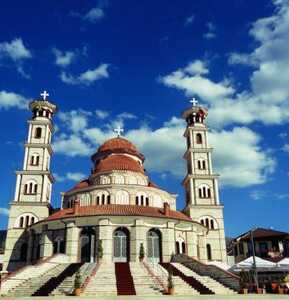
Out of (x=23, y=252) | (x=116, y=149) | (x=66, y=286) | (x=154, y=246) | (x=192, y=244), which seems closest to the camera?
(x=66, y=286)

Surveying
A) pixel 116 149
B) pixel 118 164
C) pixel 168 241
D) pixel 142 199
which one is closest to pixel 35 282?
pixel 168 241

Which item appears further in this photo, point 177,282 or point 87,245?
point 87,245

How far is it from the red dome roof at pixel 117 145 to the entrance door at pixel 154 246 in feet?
70.2

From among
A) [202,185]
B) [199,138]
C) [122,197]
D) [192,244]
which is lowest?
[192,244]

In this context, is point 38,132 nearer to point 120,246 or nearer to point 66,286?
point 120,246

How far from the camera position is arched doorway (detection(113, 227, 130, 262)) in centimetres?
3991

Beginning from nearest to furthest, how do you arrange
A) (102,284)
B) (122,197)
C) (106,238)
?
(102,284) → (106,238) → (122,197)

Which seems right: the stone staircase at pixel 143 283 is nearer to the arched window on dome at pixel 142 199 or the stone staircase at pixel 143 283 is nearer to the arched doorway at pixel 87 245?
the arched doorway at pixel 87 245

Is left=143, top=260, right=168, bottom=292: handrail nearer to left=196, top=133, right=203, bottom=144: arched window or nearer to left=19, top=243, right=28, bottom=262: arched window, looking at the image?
left=19, top=243, right=28, bottom=262: arched window

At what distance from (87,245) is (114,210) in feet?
16.5

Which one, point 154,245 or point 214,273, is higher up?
point 154,245

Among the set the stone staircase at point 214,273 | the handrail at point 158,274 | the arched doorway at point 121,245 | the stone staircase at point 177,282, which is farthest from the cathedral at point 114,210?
the stone staircase at point 177,282

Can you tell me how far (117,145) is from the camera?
60.6 m

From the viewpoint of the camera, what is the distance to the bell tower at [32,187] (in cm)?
4894
